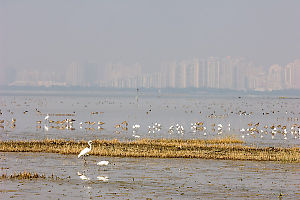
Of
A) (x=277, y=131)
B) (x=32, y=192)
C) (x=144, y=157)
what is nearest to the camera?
(x=32, y=192)

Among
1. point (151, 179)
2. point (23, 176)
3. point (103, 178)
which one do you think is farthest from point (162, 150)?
point (23, 176)

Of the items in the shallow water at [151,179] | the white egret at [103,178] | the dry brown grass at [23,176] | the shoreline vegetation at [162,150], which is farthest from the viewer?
the shoreline vegetation at [162,150]

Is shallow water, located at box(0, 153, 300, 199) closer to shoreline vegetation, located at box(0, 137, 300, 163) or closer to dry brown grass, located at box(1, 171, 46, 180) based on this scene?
dry brown grass, located at box(1, 171, 46, 180)

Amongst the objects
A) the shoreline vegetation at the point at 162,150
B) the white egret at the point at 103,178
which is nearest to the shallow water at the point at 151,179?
the white egret at the point at 103,178

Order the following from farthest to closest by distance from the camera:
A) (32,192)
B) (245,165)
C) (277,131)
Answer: (277,131) → (245,165) → (32,192)

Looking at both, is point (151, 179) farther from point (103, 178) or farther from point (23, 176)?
point (23, 176)

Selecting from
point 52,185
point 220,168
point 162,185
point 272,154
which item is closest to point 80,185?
point 52,185

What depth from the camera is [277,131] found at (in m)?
76.6

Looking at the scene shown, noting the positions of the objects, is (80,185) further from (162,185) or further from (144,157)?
(144,157)

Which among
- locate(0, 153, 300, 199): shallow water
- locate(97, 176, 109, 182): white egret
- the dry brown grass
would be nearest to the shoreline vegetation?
locate(0, 153, 300, 199): shallow water

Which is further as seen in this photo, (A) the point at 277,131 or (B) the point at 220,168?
(A) the point at 277,131

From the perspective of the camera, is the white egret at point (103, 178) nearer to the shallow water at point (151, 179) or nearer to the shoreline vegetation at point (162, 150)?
the shallow water at point (151, 179)

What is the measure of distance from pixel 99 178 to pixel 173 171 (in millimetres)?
5370

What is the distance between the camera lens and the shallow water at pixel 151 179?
28.1m
